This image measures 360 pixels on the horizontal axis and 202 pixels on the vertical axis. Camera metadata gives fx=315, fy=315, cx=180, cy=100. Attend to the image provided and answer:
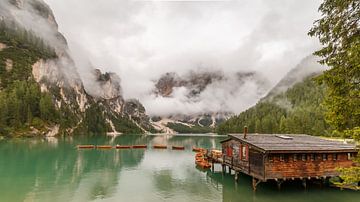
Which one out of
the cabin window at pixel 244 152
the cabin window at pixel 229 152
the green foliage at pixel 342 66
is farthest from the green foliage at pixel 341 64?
the cabin window at pixel 229 152

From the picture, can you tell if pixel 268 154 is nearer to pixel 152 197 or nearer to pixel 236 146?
pixel 236 146

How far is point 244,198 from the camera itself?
35.4 metres

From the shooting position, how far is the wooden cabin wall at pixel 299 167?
1406 inches

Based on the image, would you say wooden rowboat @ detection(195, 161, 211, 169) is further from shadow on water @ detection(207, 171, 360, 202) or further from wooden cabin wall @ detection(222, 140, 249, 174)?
shadow on water @ detection(207, 171, 360, 202)

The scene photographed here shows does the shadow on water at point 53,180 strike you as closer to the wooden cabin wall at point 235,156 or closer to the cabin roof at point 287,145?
the wooden cabin wall at point 235,156

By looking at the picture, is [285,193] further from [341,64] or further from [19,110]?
[19,110]

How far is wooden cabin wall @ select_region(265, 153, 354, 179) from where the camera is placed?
35.7 m

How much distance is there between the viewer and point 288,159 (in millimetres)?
36344

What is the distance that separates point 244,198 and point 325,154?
1185cm

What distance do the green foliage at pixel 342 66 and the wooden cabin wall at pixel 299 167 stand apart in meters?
21.1

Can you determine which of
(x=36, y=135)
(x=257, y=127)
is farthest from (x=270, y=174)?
(x=36, y=135)

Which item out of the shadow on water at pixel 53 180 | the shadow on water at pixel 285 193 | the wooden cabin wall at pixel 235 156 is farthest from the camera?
the wooden cabin wall at pixel 235 156

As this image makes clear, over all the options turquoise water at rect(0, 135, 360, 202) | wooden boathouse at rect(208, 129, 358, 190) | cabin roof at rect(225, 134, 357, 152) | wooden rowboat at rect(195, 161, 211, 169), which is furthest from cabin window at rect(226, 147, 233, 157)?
wooden rowboat at rect(195, 161, 211, 169)

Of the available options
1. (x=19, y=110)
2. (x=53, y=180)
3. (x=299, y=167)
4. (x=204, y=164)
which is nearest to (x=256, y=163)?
(x=299, y=167)
